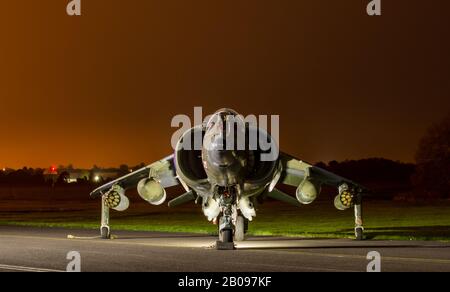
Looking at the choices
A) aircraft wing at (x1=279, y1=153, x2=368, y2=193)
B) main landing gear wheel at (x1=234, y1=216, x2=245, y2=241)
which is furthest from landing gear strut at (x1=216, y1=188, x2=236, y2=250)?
aircraft wing at (x1=279, y1=153, x2=368, y2=193)

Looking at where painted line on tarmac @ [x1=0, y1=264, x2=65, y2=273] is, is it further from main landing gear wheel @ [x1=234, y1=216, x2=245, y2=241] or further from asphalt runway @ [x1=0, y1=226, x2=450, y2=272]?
main landing gear wheel @ [x1=234, y1=216, x2=245, y2=241]

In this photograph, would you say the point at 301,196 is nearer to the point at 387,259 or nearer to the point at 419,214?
the point at 387,259

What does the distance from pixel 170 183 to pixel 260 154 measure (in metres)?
4.53

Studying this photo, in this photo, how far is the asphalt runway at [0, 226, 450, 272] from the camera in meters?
16.2

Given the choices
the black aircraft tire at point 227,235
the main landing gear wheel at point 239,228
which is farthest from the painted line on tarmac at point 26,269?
the main landing gear wheel at point 239,228

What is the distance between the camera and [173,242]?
24.6m

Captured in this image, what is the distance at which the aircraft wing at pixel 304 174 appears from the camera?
24.7m

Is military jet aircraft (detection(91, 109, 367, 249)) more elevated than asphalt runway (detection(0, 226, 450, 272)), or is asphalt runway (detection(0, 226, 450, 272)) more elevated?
military jet aircraft (detection(91, 109, 367, 249))

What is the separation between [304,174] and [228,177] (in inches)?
210

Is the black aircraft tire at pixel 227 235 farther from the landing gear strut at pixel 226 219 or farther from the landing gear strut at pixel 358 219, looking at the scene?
the landing gear strut at pixel 358 219

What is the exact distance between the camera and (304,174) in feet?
81.4

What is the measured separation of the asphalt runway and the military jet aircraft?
1.06 m

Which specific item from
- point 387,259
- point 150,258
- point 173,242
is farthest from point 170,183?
point 387,259

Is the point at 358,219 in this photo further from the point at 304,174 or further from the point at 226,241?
the point at 226,241
